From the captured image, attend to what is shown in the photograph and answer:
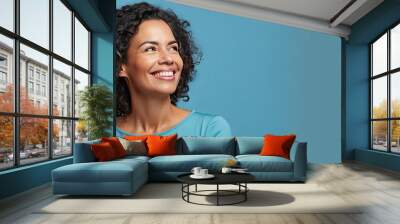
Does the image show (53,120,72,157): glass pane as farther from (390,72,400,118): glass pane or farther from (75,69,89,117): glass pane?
(390,72,400,118): glass pane

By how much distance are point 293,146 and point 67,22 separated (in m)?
4.50

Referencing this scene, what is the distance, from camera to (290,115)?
9180 millimetres

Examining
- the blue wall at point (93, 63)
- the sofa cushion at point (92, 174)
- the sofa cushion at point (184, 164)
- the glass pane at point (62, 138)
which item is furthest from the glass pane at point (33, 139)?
the sofa cushion at point (184, 164)

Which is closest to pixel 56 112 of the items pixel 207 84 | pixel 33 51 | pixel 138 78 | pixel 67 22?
pixel 33 51

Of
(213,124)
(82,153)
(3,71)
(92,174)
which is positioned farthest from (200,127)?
(3,71)

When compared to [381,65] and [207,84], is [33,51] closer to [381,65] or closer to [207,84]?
[207,84]

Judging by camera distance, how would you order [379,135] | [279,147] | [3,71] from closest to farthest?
[3,71] < [279,147] < [379,135]

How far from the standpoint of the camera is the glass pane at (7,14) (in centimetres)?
474

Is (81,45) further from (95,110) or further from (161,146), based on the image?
(161,146)

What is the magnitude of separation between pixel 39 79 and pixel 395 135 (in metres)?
6.88

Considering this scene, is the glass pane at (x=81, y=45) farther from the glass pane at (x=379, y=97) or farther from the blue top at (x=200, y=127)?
the glass pane at (x=379, y=97)

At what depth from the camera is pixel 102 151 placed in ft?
18.5

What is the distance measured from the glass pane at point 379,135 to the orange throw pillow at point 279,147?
3321mm

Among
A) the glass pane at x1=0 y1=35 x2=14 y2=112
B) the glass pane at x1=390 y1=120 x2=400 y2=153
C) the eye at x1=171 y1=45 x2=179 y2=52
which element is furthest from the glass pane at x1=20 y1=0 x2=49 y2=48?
the glass pane at x1=390 y1=120 x2=400 y2=153
